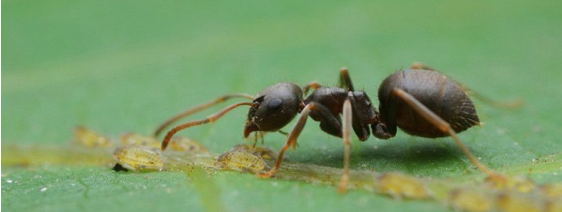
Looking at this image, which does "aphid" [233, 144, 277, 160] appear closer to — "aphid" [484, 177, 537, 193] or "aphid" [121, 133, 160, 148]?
"aphid" [121, 133, 160, 148]

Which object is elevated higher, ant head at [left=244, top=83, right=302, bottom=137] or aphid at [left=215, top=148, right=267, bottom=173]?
ant head at [left=244, top=83, right=302, bottom=137]

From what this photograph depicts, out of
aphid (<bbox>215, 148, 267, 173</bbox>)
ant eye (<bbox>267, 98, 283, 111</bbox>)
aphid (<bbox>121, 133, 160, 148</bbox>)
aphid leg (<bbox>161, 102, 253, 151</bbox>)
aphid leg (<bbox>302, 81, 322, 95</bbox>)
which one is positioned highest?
aphid leg (<bbox>302, 81, 322, 95</bbox>)

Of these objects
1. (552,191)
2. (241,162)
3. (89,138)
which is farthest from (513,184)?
(89,138)

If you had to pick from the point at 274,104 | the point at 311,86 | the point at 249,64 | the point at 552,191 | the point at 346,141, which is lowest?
the point at 552,191

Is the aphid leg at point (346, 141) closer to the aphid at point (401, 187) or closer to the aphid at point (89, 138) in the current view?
the aphid at point (401, 187)

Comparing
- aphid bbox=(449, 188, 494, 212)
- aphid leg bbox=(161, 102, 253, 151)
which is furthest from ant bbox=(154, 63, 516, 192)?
aphid bbox=(449, 188, 494, 212)

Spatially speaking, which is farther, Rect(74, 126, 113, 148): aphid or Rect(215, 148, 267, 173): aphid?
Rect(74, 126, 113, 148): aphid

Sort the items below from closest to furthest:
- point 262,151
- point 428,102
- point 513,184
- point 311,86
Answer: point 513,184 → point 428,102 → point 262,151 → point 311,86

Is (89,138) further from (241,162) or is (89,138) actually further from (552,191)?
(552,191)

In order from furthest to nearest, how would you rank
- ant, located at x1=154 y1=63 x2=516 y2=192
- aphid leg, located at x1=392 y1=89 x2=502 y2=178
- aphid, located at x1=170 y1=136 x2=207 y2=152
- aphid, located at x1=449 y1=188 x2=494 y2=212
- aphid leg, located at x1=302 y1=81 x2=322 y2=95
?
aphid leg, located at x1=302 y1=81 x2=322 y2=95
aphid, located at x1=170 y1=136 x2=207 y2=152
ant, located at x1=154 y1=63 x2=516 y2=192
aphid leg, located at x1=392 y1=89 x2=502 y2=178
aphid, located at x1=449 y1=188 x2=494 y2=212
